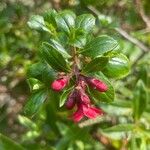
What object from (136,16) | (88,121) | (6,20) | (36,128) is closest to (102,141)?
(88,121)

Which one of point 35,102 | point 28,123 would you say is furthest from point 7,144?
point 35,102

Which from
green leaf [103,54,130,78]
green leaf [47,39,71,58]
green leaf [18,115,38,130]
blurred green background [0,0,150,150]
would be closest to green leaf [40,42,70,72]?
green leaf [47,39,71,58]

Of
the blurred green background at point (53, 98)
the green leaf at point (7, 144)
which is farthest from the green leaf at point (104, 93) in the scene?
the green leaf at point (7, 144)

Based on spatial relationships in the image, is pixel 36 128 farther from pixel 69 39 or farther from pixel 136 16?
pixel 69 39

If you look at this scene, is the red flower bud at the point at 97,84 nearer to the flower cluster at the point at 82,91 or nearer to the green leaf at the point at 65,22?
the flower cluster at the point at 82,91

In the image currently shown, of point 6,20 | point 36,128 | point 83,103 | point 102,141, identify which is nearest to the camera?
point 83,103

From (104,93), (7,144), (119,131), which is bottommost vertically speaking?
(119,131)

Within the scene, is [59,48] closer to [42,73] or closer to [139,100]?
[42,73]
